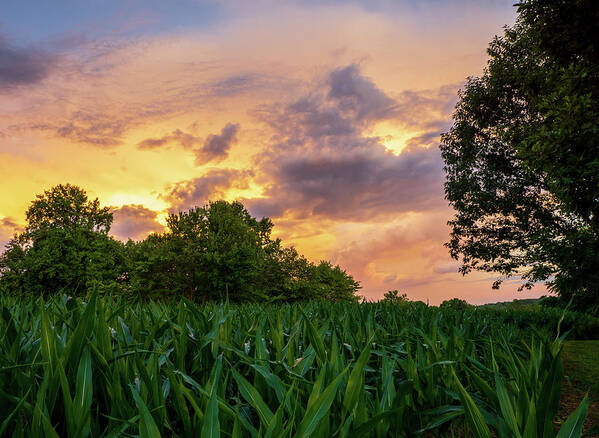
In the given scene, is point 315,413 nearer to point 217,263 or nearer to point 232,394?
point 232,394

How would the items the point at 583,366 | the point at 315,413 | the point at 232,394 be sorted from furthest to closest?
the point at 583,366 < the point at 232,394 < the point at 315,413

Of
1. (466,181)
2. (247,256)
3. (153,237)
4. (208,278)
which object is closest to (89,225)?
(153,237)

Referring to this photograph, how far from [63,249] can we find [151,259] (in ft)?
21.0

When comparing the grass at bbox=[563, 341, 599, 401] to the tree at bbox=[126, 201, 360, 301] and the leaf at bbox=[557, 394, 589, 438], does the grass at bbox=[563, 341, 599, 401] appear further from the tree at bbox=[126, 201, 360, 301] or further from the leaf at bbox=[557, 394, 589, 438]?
the tree at bbox=[126, 201, 360, 301]

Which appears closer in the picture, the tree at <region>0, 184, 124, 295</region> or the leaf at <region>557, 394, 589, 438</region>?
the leaf at <region>557, 394, 589, 438</region>

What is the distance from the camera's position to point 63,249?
2962cm

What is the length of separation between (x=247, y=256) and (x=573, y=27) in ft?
84.3

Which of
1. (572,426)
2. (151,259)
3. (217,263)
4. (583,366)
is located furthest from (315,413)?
(151,259)

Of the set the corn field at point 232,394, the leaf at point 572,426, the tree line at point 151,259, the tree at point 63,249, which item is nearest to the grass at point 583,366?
the corn field at point 232,394

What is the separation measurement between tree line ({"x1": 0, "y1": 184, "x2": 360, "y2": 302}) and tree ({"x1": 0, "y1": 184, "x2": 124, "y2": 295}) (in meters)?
0.07

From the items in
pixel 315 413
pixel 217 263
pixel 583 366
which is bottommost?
pixel 583 366

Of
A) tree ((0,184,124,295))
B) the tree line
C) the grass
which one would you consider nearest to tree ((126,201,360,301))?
the tree line

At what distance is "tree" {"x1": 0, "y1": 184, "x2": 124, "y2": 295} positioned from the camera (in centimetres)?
2859

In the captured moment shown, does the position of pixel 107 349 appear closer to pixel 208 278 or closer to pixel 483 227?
pixel 483 227
